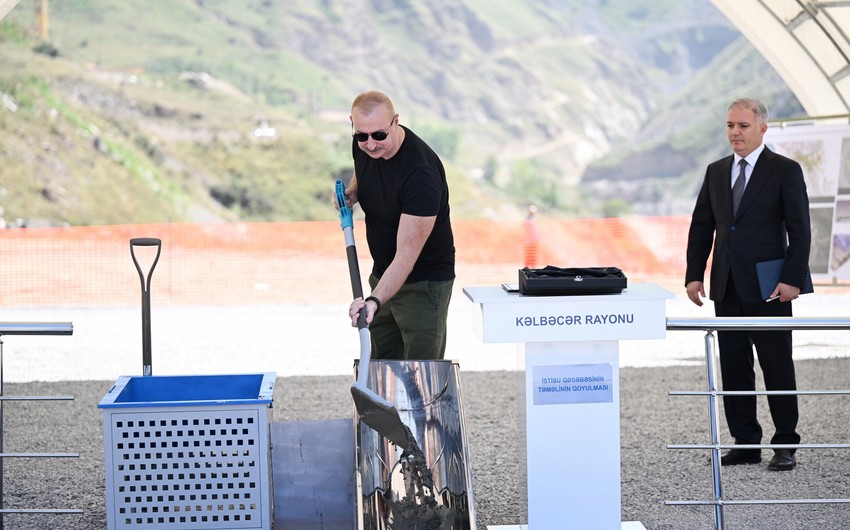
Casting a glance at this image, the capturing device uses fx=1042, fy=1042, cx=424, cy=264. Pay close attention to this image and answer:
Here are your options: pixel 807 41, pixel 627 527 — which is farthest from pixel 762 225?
pixel 807 41

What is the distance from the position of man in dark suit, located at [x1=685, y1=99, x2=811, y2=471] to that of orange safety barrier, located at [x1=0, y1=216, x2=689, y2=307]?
1041 cm

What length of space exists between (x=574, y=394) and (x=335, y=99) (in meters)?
39.6

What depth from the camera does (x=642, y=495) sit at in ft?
15.9

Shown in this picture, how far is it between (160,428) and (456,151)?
39870 millimetres

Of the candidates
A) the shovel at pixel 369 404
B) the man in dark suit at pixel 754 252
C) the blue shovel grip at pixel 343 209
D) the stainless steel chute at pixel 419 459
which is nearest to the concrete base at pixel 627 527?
the stainless steel chute at pixel 419 459

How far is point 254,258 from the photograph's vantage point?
55.0ft

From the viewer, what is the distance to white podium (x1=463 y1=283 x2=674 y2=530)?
3576 mm

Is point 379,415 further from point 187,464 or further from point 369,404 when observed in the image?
point 187,464

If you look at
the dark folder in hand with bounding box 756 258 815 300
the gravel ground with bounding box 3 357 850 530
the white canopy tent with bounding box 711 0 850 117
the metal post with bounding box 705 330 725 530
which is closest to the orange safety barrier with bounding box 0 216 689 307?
the white canopy tent with bounding box 711 0 850 117

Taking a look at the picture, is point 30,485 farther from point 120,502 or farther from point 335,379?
point 335,379

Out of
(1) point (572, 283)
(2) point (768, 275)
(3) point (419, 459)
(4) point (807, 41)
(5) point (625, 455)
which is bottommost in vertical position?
(5) point (625, 455)

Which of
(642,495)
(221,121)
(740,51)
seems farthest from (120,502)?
(740,51)

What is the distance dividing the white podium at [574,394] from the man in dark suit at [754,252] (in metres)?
1.50

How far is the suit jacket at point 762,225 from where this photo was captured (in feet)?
16.2
